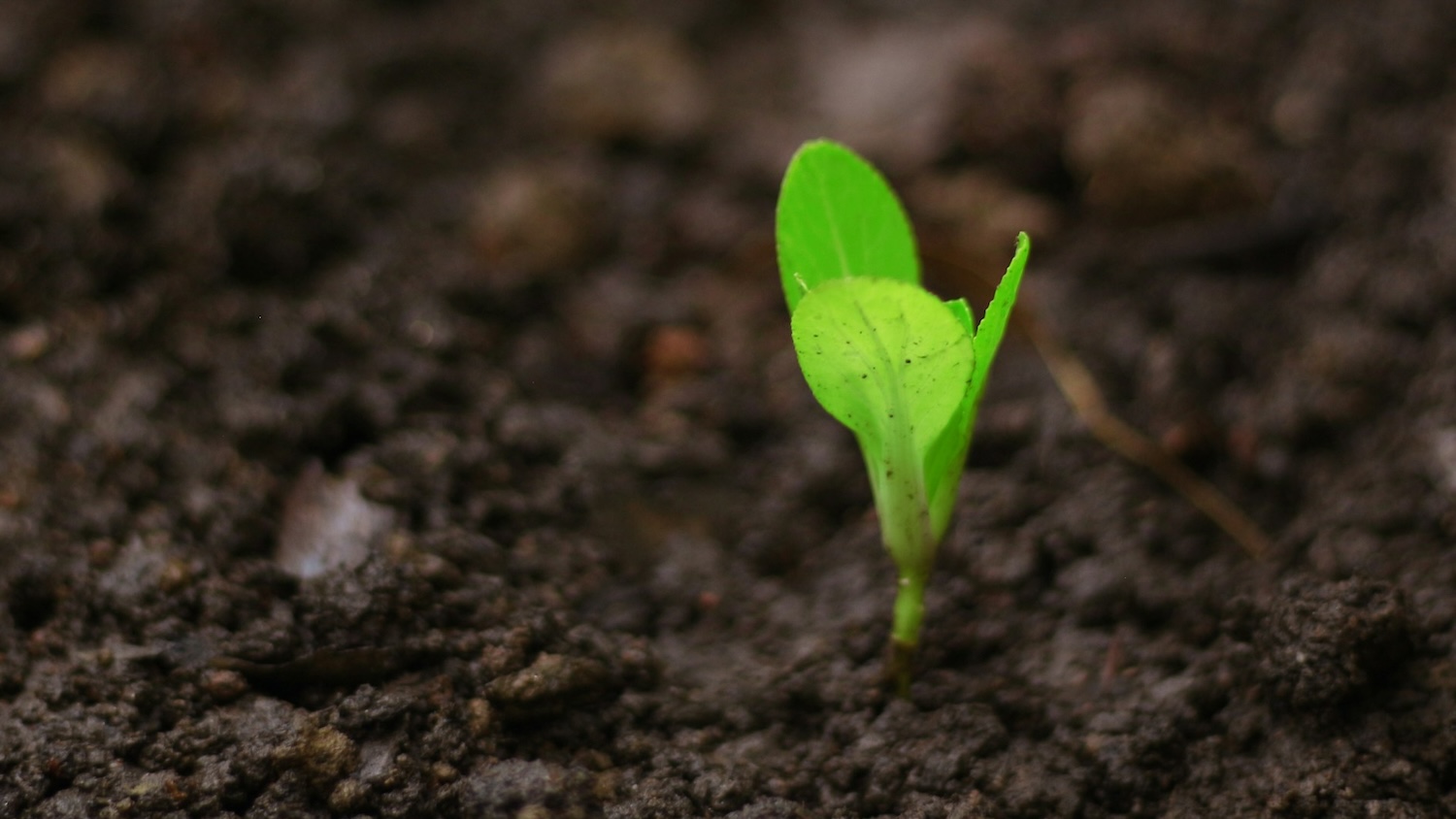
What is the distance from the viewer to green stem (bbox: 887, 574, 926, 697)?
1.27 meters

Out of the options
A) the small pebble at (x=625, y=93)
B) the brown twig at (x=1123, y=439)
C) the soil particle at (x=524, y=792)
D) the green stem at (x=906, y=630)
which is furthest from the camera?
the small pebble at (x=625, y=93)

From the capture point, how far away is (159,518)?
1434 mm

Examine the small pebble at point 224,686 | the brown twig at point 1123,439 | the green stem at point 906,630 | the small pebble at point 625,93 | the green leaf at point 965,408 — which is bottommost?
the green stem at point 906,630

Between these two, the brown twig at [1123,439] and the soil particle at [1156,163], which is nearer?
the brown twig at [1123,439]

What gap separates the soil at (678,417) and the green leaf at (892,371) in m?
0.30

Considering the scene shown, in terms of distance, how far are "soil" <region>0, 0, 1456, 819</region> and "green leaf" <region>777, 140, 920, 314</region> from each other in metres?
0.46

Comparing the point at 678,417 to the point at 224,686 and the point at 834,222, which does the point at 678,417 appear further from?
the point at 224,686

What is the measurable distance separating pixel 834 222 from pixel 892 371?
0.70 feet

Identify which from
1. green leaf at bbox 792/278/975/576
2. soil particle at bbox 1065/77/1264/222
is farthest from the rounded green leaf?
soil particle at bbox 1065/77/1264/222

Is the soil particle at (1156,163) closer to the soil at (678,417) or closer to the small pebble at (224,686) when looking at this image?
the soil at (678,417)

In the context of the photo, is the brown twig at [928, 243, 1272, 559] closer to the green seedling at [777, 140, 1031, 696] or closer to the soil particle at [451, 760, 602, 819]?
the green seedling at [777, 140, 1031, 696]

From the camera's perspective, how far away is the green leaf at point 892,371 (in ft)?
3.44

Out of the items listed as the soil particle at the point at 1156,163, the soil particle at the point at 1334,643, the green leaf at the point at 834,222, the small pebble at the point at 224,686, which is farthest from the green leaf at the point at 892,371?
the soil particle at the point at 1156,163

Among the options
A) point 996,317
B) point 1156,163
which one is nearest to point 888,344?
point 996,317
